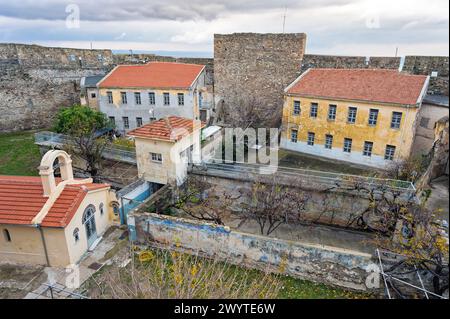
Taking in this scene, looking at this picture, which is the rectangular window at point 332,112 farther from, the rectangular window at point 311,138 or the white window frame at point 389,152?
the white window frame at point 389,152

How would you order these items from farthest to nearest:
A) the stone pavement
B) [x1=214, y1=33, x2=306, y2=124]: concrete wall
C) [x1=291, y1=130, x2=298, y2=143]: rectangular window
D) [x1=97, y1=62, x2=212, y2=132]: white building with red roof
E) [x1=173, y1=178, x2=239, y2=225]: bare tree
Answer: [x1=214, y1=33, x2=306, y2=124]: concrete wall → [x1=97, y1=62, x2=212, y2=132]: white building with red roof → [x1=291, y1=130, x2=298, y2=143]: rectangular window → [x1=173, y1=178, x2=239, y2=225]: bare tree → the stone pavement

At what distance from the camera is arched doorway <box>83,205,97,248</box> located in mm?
14250

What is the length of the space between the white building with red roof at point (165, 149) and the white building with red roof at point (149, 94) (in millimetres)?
7167

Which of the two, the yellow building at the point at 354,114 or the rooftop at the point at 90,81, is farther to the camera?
the rooftop at the point at 90,81

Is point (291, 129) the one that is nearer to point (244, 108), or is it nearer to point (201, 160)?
point (244, 108)

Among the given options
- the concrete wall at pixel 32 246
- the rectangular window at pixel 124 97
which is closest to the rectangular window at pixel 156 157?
the concrete wall at pixel 32 246

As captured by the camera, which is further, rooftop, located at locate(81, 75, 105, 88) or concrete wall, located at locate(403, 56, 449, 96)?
rooftop, located at locate(81, 75, 105, 88)

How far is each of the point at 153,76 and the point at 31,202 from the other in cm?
1602

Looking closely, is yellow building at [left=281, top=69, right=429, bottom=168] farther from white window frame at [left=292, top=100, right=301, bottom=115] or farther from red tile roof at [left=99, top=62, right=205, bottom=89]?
red tile roof at [left=99, top=62, right=205, bottom=89]

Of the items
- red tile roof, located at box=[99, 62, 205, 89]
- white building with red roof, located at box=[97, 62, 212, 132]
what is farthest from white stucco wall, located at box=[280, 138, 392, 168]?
red tile roof, located at box=[99, 62, 205, 89]

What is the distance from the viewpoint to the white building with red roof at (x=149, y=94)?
25.3 meters

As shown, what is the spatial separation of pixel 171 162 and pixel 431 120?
17.5 metres

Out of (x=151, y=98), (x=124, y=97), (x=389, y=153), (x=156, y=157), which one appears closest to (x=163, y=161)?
(x=156, y=157)

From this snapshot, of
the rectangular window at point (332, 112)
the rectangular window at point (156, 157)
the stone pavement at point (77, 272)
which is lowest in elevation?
the stone pavement at point (77, 272)
